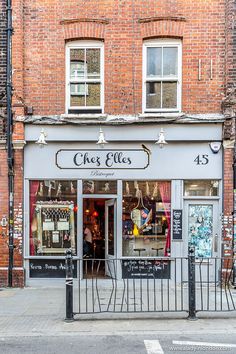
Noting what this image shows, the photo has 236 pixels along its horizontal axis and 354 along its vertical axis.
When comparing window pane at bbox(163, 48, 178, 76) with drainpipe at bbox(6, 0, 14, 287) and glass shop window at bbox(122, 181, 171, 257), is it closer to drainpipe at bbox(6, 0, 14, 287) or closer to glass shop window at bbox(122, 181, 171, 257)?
glass shop window at bbox(122, 181, 171, 257)

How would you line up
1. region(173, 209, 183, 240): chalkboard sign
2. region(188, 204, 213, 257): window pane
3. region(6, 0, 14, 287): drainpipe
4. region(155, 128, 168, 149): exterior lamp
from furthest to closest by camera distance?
region(188, 204, 213, 257): window pane < region(173, 209, 183, 240): chalkboard sign < region(6, 0, 14, 287): drainpipe < region(155, 128, 168, 149): exterior lamp

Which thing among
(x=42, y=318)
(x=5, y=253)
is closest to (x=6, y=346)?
(x=42, y=318)

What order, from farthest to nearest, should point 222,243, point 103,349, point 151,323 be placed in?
point 222,243
point 151,323
point 103,349

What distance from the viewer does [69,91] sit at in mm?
11594

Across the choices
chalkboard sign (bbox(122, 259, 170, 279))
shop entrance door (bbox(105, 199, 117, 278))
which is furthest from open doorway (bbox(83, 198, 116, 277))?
chalkboard sign (bbox(122, 259, 170, 279))

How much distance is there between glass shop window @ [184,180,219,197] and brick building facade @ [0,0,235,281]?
0.61 ft

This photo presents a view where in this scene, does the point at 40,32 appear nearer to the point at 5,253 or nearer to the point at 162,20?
the point at 162,20

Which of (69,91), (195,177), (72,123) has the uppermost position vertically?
(69,91)

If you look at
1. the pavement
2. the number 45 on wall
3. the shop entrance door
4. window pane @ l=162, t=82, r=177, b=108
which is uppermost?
window pane @ l=162, t=82, r=177, b=108

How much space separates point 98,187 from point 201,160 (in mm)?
2755

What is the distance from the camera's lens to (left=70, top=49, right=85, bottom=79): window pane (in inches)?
456

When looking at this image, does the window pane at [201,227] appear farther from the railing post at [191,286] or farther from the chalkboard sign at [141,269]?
the railing post at [191,286]

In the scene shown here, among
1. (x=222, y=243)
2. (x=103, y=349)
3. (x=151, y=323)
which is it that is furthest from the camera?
(x=222, y=243)

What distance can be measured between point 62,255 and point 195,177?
403 cm
